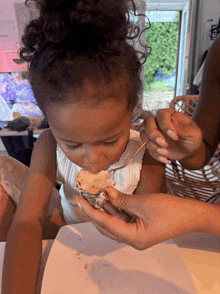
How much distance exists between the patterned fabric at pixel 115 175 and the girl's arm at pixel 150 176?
17 millimetres

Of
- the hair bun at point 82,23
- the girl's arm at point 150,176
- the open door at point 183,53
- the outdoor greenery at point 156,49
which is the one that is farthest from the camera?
the open door at point 183,53

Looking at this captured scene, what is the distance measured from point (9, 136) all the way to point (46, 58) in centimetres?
210

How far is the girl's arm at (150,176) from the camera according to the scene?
29.1 inches

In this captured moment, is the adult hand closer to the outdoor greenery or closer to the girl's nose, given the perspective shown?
the girl's nose

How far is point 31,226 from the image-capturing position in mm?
631

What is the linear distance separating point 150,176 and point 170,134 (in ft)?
0.88

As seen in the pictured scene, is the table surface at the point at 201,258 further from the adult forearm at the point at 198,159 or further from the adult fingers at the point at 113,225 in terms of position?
the adult forearm at the point at 198,159

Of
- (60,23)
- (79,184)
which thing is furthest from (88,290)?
(60,23)

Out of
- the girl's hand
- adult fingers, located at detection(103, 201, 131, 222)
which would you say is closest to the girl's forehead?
the girl's hand

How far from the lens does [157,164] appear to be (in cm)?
76

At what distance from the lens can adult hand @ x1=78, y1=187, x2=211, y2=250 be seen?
1.56 ft

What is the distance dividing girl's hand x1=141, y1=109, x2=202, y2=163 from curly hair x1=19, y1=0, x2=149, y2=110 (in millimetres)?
129

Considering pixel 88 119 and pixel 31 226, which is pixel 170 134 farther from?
pixel 31 226

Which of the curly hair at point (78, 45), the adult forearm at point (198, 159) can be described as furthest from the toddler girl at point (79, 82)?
the adult forearm at point (198, 159)
